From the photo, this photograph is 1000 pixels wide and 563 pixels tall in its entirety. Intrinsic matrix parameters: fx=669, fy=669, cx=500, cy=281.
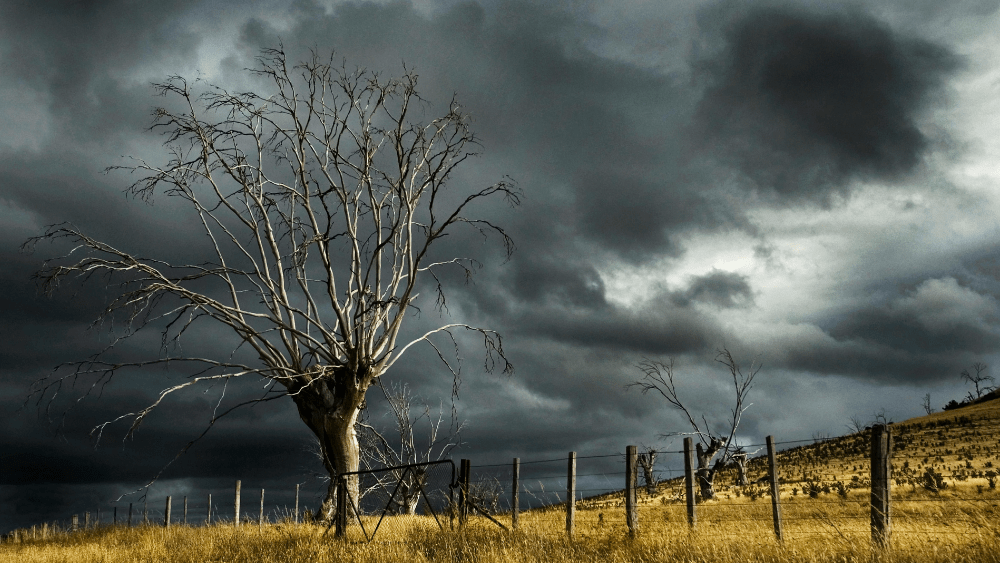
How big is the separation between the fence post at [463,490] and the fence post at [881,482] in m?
6.46

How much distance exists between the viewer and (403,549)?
10594 mm

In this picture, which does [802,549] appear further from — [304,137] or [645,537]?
[304,137]

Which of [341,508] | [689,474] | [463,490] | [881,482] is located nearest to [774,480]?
[881,482]

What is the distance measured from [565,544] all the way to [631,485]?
187 centimetres

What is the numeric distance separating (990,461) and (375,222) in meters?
35.6

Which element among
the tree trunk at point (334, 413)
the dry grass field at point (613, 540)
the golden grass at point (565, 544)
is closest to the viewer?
the golden grass at point (565, 544)

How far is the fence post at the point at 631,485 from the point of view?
37.1 ft

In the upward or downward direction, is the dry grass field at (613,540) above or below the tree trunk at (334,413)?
below

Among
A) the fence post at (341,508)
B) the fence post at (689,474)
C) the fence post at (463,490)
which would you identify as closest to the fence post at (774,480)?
the fence post at (689,474)

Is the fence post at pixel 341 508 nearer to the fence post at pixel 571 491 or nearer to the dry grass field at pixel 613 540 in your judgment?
the dry grass field at pixel 613 540

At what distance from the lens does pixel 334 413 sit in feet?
55.3

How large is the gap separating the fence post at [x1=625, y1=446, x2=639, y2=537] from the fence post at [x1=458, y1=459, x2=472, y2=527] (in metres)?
2.86

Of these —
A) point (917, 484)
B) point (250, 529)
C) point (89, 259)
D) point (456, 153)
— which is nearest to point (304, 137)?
point (456, 153)

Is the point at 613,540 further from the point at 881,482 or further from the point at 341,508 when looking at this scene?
the point at 341,508
